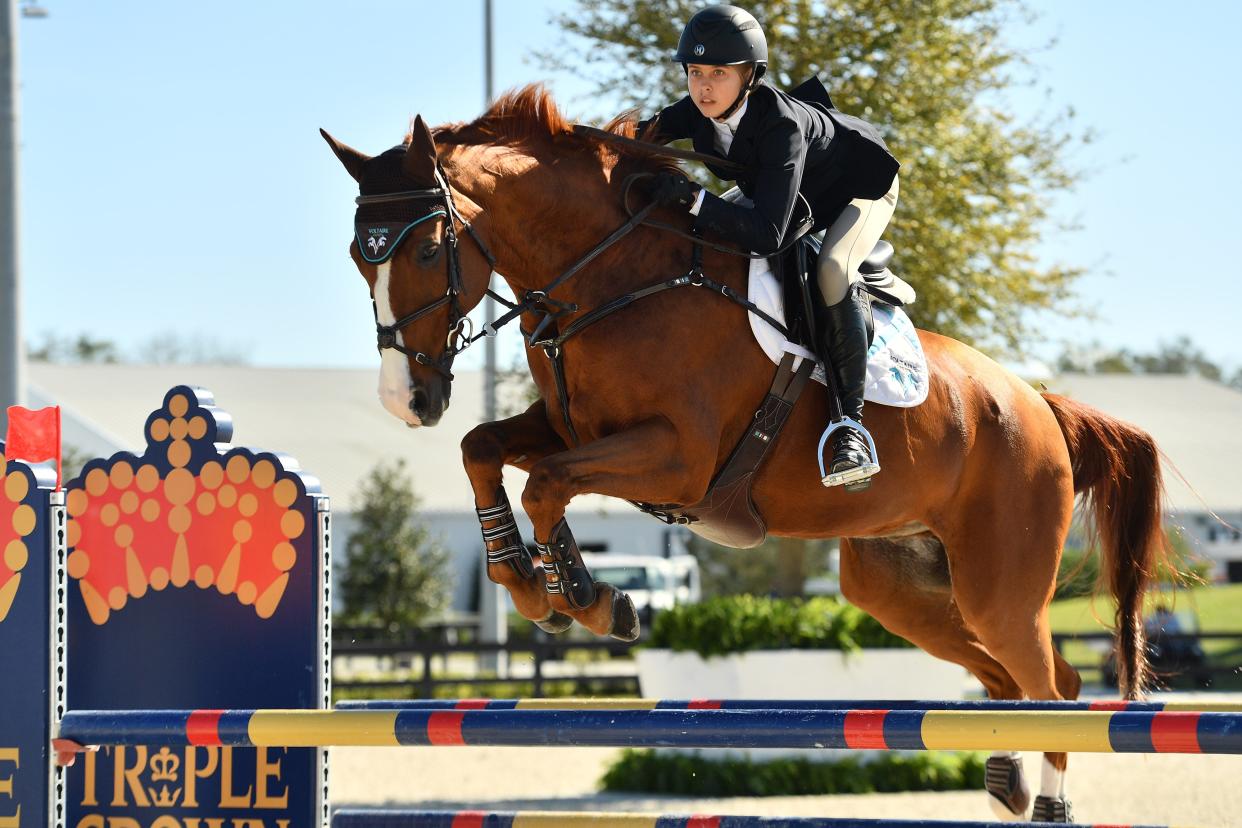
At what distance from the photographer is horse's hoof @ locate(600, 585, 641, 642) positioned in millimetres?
4074

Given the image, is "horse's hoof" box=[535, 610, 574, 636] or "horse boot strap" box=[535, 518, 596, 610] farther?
"horse's hoof" box=[535, 610, 574, 636]

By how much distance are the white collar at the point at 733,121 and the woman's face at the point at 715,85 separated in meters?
0.04

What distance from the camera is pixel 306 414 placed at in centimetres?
3622

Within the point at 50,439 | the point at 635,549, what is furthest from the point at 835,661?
the point at 635,549

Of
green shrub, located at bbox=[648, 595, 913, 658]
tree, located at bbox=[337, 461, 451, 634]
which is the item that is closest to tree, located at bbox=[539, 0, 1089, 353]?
green shrub, located at bbox=[648, 595, 913, 658]

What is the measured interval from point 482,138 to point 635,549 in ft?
97.4

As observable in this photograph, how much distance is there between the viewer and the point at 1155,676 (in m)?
5.34

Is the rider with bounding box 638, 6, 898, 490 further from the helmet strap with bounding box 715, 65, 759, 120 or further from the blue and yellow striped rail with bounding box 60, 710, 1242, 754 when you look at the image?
the blue and yellow striped rail with bounding box 60, 710, 1242, 754

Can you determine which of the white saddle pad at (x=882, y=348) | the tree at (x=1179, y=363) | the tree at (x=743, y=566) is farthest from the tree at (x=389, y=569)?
the tree at (x=1179, y=363)

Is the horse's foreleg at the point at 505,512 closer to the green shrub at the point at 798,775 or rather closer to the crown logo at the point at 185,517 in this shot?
the crown logo at the point at 185,517

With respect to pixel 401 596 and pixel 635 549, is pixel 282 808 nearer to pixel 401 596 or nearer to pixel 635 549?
pixel 401 596

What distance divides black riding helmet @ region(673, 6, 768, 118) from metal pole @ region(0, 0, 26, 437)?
4309 millimetres

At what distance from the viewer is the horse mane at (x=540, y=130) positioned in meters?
4.29

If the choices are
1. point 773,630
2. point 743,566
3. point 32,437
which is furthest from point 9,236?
point 743,566
